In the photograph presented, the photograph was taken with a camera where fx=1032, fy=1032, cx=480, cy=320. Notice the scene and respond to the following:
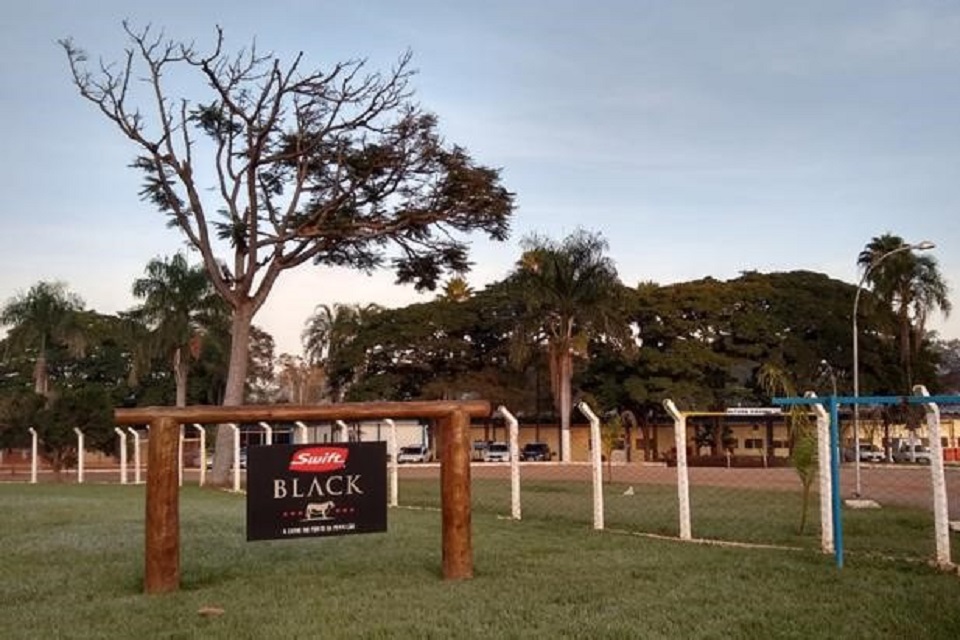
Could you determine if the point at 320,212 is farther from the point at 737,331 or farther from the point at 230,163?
the point at 737,331

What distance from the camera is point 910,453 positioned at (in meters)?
53.3

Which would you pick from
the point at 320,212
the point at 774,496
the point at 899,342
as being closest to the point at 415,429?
the point at 899,342

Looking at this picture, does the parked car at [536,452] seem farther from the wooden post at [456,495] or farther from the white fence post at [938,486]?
the white fence post at [938,486]

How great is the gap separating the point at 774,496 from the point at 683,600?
14.4m

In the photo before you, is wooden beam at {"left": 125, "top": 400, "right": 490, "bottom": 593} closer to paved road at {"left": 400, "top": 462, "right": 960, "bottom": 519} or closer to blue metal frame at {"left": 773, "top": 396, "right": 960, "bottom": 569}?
blue metal frame at {"left": 773, "top": 396, "right": 960, "bottom": 569}

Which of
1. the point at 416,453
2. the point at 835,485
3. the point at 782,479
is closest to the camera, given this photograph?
the point at 835,485

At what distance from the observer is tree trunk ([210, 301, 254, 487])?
3056cm

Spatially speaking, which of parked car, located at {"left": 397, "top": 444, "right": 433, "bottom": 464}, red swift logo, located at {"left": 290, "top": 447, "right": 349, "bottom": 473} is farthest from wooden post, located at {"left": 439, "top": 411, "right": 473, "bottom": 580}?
parked car, located at {"left": 397, "top": 444, "right": 433, "bottom": 464}

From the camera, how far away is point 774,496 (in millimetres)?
21188

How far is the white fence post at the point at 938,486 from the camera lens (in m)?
8.88

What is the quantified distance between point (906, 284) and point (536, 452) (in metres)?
21.4

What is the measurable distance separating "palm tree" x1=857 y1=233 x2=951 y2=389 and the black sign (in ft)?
154

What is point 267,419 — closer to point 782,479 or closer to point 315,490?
point 315,490

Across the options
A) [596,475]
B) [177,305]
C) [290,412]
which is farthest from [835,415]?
[177,305]
